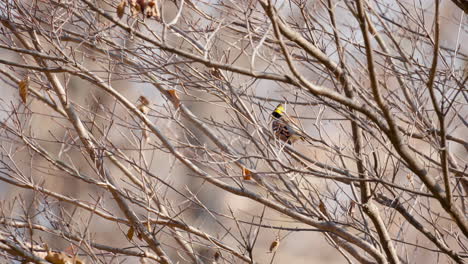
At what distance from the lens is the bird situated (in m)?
4.84

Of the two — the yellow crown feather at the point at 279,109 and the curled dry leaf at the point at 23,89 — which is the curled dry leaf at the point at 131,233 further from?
the yellow crown feather at the point at 279,109

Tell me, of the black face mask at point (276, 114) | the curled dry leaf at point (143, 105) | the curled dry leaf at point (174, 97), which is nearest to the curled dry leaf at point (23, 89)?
the curled dry leaf at point (143, 105)

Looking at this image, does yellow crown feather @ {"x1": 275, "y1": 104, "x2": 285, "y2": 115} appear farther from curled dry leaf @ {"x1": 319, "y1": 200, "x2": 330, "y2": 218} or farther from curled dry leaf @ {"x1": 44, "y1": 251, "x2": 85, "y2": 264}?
curled dry leaf @ {"x1": 44, "y1": 251, "x2": 85, "y2": 264}

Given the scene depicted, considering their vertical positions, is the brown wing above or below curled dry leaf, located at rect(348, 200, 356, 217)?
above

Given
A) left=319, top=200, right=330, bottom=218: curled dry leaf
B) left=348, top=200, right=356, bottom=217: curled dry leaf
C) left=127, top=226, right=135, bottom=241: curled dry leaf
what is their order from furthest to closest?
left=127, top=226, right=135, bottom=241: curled dry leaf → left=319, top=200, right=330, bottom=218: curled dry leaf → left=348, top=200, right=356, bottom=217: curled dry leaf

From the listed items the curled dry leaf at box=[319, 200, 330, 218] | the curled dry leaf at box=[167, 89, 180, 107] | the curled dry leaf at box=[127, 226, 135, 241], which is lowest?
the curled dry leaf at box=[127, 226, 135, 241]

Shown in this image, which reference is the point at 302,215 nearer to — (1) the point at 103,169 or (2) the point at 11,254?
(1) the point at 103,169

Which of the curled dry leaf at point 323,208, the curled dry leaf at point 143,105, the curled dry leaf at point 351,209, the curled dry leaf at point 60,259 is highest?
the curled dry leaf at point 143,105

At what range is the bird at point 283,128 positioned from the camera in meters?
4.84

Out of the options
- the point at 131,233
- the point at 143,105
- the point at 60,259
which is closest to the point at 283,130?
the point at 143,105

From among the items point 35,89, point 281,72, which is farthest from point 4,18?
point 281,72

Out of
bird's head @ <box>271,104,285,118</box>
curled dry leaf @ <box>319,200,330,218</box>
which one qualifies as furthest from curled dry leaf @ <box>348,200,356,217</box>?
bird's head @ <box>271,104,285,118</box>

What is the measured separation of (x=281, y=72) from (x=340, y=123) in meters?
1.60

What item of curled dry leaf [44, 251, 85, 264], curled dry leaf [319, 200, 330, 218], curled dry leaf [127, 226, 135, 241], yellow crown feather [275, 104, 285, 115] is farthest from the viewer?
curled dry leaf [127, 226, 135, 241]
